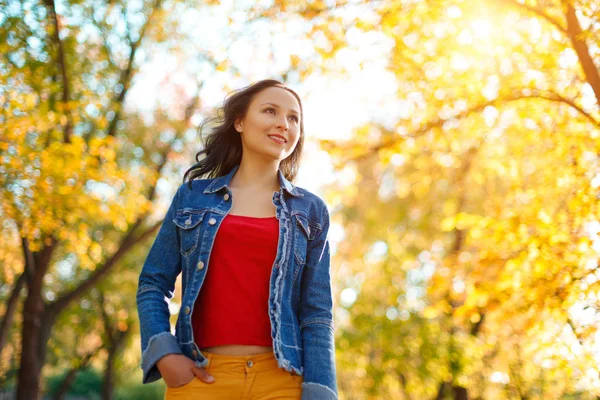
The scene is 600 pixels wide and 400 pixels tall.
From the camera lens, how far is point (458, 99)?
19.3 ft

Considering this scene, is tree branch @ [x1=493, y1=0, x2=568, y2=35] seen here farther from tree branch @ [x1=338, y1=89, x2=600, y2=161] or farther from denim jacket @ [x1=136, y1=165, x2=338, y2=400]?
denim jacket @ [x1=136, y1=165, x2=338, y2=400]

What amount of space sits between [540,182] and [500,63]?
132cm

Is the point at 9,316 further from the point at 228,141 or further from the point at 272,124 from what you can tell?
the point at 272,124

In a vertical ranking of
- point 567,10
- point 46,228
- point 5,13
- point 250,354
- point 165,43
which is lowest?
point 250,354

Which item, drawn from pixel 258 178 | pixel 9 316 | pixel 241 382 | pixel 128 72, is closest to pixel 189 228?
pixel 258 178

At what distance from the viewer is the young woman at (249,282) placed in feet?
7.46

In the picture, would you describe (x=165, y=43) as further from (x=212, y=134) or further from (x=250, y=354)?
(x=250, y=354)

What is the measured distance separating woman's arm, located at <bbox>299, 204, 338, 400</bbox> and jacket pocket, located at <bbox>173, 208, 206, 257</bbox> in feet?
1.38

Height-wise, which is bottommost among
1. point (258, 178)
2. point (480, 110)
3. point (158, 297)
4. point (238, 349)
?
point (238, 349)

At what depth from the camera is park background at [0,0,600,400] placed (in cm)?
523

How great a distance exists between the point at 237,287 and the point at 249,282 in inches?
1.8

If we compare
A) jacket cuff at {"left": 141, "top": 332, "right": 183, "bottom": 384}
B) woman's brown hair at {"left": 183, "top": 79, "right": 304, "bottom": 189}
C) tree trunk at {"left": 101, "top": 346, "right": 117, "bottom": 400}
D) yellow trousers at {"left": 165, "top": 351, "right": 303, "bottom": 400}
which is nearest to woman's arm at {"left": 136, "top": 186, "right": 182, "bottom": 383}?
jacket cuff at {"left": 141, "top": 332, "right": 183, "bottom": 384}

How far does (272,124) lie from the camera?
2.64 meters

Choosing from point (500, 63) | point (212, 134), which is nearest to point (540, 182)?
point (500, 63)
